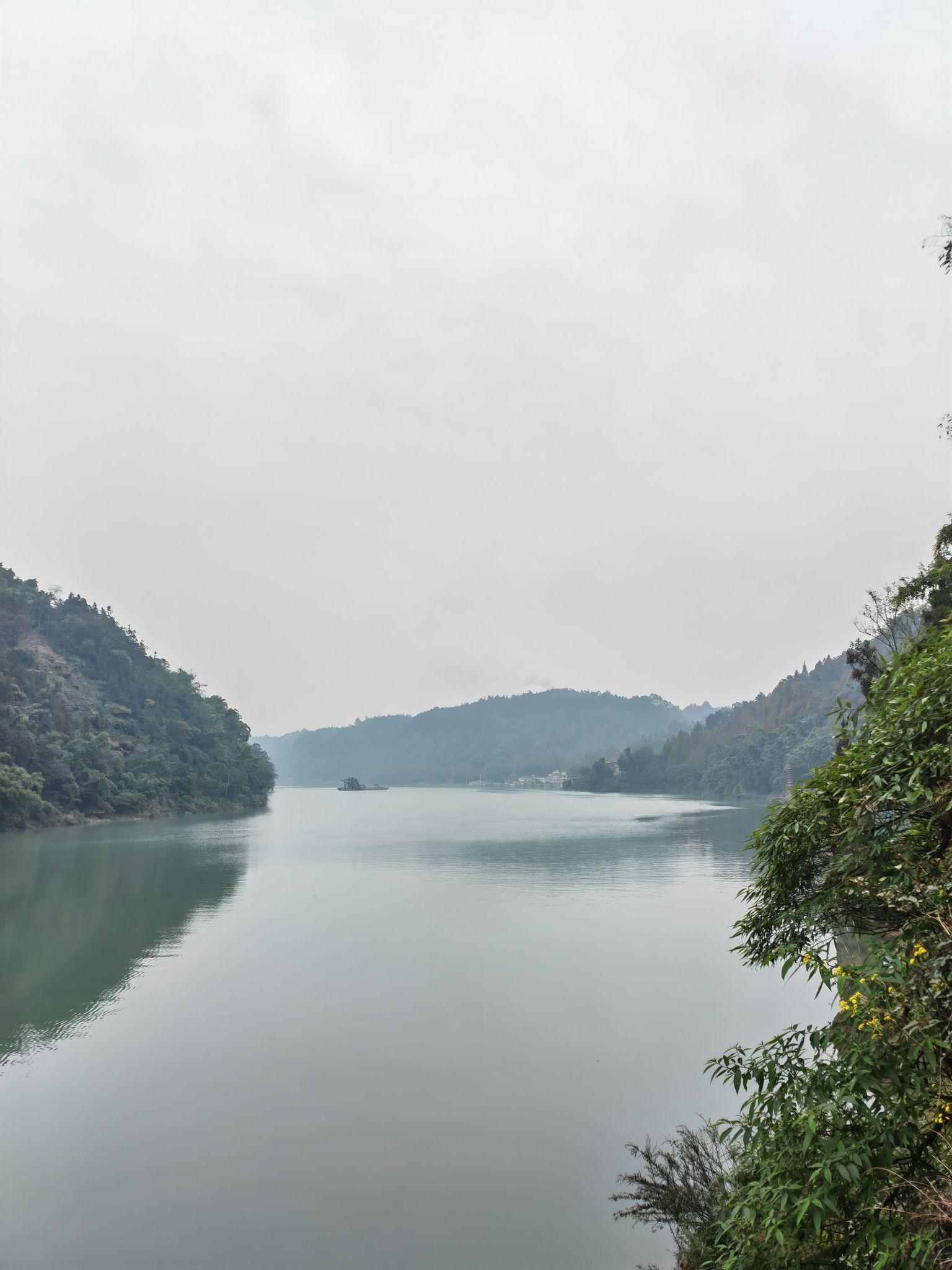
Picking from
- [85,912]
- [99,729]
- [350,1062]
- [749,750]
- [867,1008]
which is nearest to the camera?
[867,1008]

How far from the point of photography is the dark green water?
22.4ft

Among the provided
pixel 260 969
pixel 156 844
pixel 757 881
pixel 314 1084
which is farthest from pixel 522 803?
pixel 757 881

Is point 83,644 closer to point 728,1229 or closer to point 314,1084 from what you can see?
point 314,1084

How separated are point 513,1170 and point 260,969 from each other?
8.76 meters

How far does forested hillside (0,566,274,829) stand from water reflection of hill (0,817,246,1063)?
23.0ft

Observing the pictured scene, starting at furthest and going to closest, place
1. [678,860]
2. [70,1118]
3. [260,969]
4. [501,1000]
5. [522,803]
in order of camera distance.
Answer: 1. [522,803]
2. [678,860]
3. [260,969]
4. [501,1000]
5. [70,1118]

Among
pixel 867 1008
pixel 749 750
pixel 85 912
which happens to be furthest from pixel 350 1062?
pixel 749 750

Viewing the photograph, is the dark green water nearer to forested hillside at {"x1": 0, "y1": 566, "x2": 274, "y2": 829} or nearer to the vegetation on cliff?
the vegetation on cliff

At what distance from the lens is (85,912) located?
2067 cm

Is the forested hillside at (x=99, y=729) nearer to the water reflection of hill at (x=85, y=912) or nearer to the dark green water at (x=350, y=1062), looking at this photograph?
the water reflection of hill at (x=85, y=912)

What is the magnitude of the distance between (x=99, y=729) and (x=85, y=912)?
41.3 metres

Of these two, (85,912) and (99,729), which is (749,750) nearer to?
(99,729)

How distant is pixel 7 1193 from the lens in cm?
735

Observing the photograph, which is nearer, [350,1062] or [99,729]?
[350,1062]
